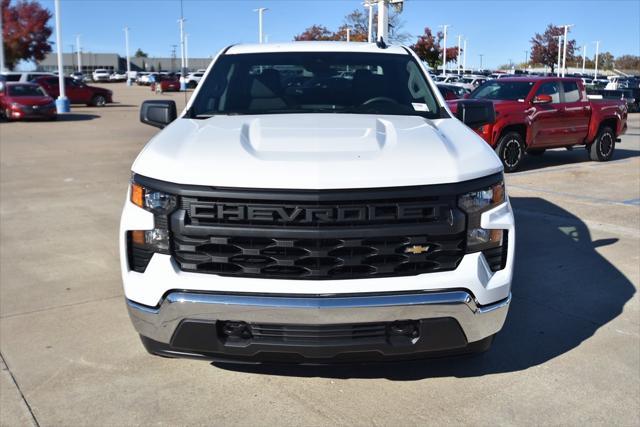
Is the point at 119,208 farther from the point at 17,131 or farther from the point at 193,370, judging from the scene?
the point at 17,131

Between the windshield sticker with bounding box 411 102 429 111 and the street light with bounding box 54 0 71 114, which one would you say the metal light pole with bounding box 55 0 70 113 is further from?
the windshield sticker with bounding box 411 102 429 111

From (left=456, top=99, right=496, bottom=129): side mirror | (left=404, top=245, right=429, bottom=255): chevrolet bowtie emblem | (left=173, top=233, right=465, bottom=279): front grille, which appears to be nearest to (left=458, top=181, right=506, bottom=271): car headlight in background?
(left=173, top=233, right=465, bottom=279): front grille

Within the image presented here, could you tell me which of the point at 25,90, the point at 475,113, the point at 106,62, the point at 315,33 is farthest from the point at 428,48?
the point at 106,62

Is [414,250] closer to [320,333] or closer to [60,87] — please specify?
[320,333]

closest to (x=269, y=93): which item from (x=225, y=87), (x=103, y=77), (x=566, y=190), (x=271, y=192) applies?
(x=225, y=87)

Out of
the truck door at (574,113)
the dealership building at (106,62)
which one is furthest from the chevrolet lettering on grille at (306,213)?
the dealership building at (106,62)

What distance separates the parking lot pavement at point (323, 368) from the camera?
336 centimetres

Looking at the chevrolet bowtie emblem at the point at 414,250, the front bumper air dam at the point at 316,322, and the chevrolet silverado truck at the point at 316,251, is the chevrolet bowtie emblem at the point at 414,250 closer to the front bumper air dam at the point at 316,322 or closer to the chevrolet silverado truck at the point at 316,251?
the chevrolet silverado truck at the point at 316,251

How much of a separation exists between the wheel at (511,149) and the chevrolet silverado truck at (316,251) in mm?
8525

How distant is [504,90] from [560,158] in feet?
9.65

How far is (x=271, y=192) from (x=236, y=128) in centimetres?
87

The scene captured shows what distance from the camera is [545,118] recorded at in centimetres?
1211

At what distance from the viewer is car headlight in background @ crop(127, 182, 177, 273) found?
3088mm

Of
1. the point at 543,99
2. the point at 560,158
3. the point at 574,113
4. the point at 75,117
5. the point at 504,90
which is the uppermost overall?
the point at 504,90
